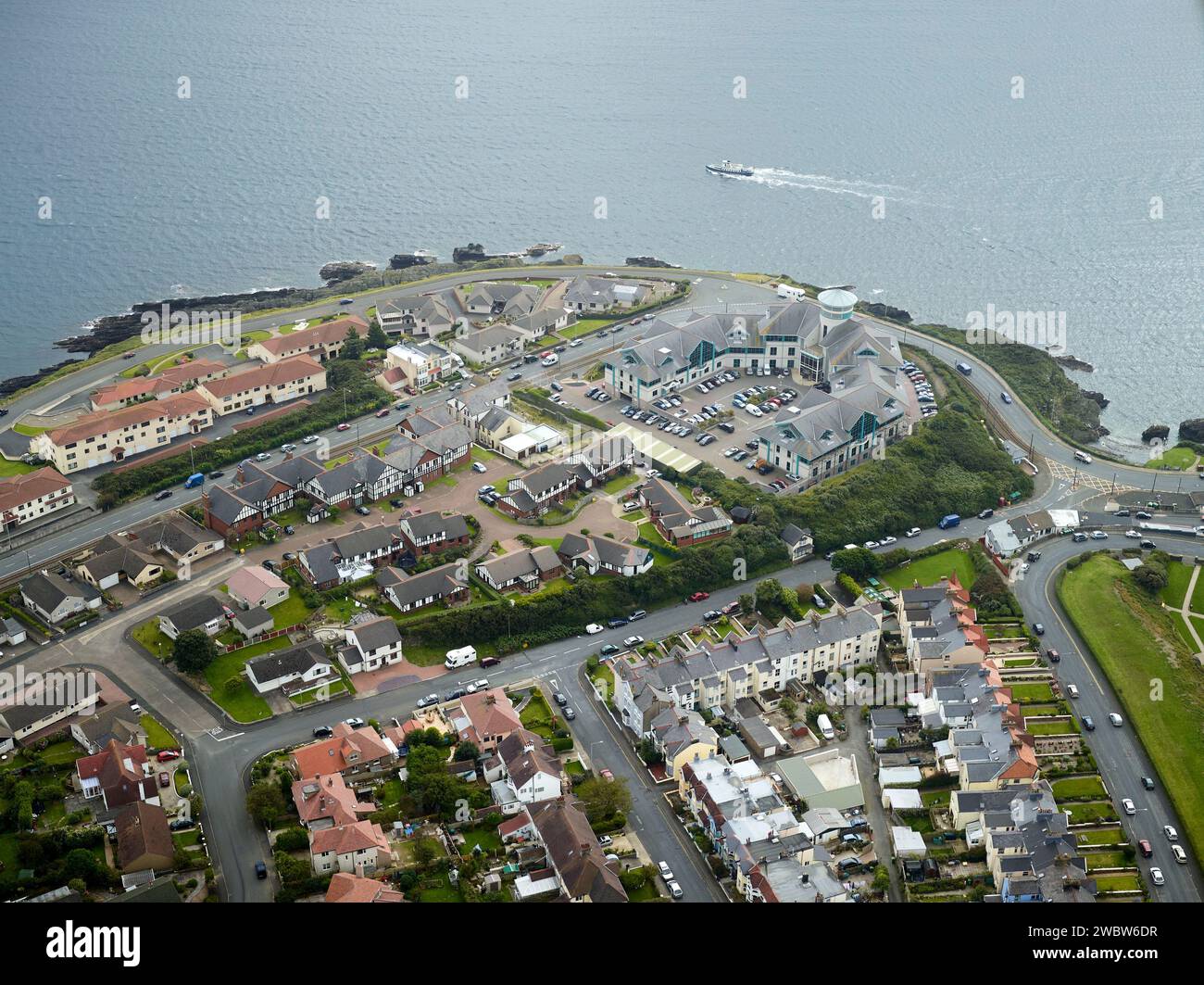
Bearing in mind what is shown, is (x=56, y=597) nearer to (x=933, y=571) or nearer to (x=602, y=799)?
(x=602, y=799)

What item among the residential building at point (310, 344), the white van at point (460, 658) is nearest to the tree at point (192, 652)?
the white van at point (460, 658)

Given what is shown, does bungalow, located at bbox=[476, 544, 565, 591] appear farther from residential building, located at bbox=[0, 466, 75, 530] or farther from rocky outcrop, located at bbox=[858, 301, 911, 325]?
rocky outcrop, located at bbox=[858, 301, 911, 325]

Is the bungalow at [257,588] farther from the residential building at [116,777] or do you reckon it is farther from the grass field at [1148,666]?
the grass field at [1148,666]

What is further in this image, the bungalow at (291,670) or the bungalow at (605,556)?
the bungalow at (605,556)

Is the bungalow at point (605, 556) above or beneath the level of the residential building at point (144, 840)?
above

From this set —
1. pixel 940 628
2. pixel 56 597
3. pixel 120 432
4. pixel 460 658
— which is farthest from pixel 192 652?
pixel 940 628
